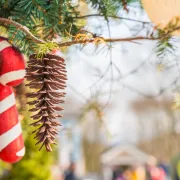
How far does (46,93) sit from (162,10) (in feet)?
0.79

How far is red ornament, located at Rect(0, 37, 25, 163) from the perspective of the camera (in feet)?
2.18

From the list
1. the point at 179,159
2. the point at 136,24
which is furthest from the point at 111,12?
the point at 179,159

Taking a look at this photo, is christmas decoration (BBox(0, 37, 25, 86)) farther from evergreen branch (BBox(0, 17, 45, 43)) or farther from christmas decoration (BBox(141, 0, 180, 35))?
christmas decoration (BBox(141, 0, 180, 35))

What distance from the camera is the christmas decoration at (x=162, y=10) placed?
69 centimetres

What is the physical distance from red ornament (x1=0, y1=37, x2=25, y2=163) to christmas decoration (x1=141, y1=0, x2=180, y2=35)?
0.23 meters

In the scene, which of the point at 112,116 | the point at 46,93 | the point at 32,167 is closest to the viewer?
the point at 46,93

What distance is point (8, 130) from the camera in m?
0.70

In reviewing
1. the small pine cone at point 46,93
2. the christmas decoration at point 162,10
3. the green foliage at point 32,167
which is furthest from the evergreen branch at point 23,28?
the green foliage at point 32,167

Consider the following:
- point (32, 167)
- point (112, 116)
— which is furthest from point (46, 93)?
point (112, 116)

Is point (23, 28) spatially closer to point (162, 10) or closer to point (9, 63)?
point (9, 63)

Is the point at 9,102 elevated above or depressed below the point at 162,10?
below

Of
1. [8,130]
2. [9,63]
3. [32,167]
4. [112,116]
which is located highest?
[9,63]

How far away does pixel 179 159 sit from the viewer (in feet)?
16.1

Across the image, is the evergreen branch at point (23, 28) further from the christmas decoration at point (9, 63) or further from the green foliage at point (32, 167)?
the green foliage at point (32, 167)
